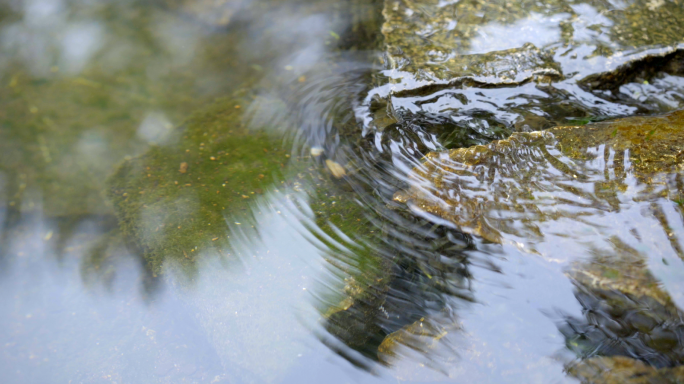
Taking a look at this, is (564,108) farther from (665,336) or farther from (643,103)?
(665,336)

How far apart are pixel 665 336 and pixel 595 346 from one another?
0.89 feet

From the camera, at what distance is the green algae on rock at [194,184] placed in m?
2.41

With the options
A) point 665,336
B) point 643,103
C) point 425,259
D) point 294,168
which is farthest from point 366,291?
point 643,103

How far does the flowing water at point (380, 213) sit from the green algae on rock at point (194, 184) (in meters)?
0.02

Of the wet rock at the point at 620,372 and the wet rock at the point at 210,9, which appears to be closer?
the wet rock at the point at 620,372

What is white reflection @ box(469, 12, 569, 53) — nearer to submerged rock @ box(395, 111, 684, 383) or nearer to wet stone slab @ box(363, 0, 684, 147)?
wet stone slab @ box(363, 0, 684, 147)

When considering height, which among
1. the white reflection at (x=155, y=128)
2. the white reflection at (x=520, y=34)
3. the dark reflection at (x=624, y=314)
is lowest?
the dark reflection at (x=624, y=314)

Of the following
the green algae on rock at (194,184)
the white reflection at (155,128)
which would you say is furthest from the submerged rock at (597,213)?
the white reflection at (155,128)

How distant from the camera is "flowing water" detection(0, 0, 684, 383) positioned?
1909 millimetres

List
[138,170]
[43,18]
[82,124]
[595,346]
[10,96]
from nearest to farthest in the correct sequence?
[595,346], [138,170], [82,124], [10,96], [43,18]

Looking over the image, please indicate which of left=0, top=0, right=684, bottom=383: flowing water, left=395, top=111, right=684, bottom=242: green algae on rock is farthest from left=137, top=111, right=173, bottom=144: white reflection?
left=395, top=111, right=684, bottom=242: green algae on rock

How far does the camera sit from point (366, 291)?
2.16 meters

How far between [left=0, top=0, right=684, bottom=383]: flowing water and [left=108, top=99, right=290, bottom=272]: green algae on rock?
0.02 metres

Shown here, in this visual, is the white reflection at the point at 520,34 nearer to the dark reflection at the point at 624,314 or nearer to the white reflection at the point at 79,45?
the dark reflection at the point at 624,314
